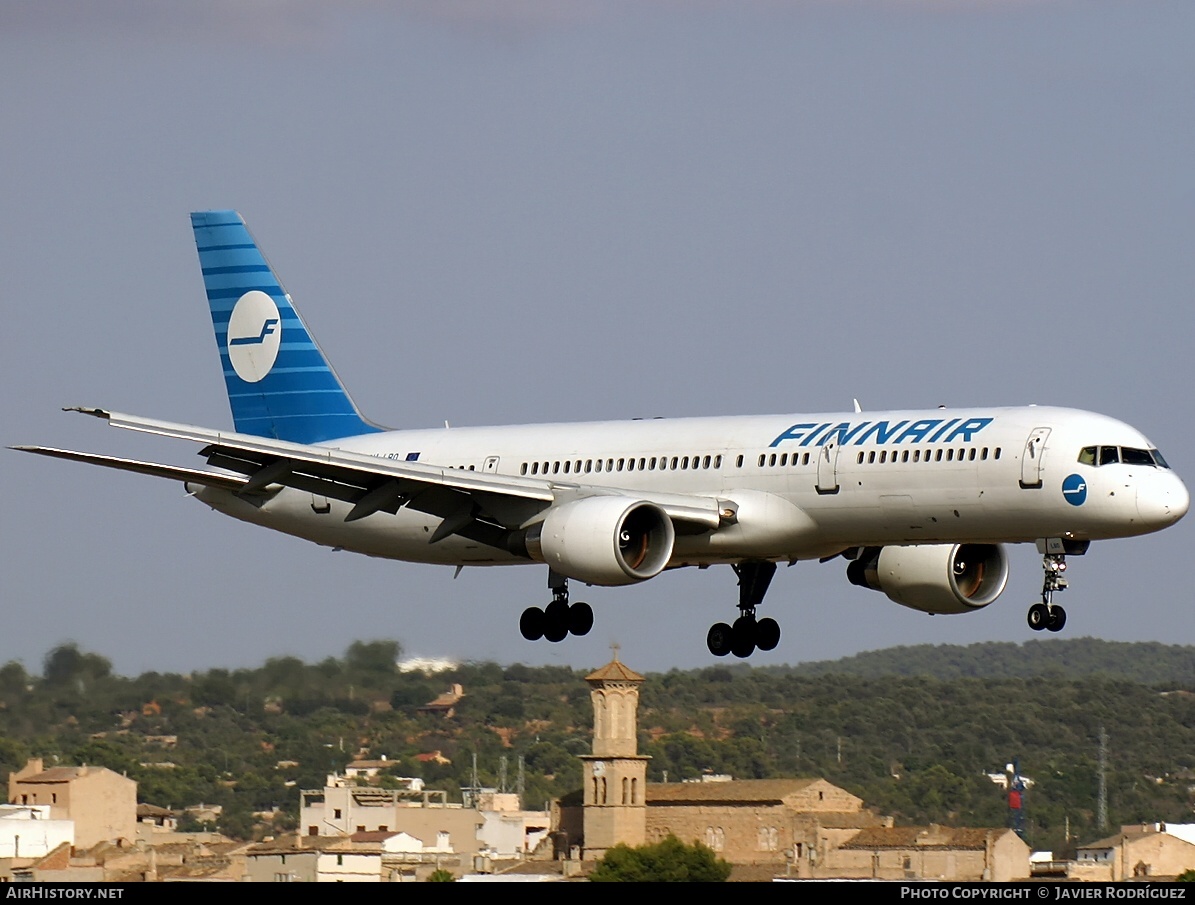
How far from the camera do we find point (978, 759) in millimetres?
104812

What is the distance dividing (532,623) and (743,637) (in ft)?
14.3

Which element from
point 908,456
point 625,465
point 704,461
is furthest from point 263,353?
point 908,456

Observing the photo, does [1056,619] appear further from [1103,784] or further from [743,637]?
[1103,784]

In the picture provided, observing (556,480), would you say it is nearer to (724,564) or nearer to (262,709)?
(724,564)

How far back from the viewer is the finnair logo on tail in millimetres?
54688

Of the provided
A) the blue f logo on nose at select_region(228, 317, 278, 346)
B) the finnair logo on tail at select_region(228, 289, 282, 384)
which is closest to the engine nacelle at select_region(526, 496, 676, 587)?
the finnair logo on tail at select_region(228, 289, 282, 384)

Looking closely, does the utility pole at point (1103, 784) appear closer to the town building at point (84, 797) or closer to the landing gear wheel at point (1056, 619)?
the town building at point (84, 797)

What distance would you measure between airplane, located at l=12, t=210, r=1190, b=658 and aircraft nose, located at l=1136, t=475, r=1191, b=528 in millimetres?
37

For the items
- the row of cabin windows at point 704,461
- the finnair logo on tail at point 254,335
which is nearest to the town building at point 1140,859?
the finnair logo on tail at point 254,335

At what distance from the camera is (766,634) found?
48812 millimetres

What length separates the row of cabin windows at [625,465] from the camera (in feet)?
151

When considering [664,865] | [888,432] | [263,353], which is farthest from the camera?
[664,865]

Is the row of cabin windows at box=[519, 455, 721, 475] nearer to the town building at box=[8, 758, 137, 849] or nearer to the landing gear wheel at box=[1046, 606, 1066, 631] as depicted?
the landing gear wheel at box=[1046, 606, 1066, 631]

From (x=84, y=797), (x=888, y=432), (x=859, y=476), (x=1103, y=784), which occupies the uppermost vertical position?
(x=888, y=432)
